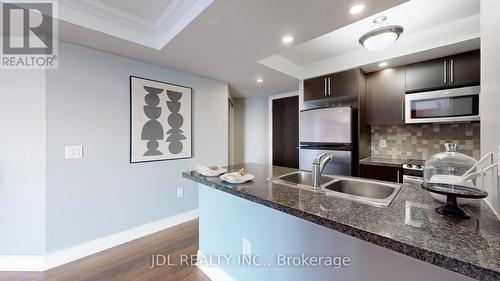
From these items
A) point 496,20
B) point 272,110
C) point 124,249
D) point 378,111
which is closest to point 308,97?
point 378,111

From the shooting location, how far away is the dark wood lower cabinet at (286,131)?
4.39 meters

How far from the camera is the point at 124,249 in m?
2.19

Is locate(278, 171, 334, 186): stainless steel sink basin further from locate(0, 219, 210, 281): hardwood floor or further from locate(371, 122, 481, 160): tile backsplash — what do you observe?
locate(371, 122, 481, 160): tile backsplash

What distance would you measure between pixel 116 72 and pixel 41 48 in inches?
23.6

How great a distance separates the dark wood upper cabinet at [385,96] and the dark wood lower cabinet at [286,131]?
1605 millimetres

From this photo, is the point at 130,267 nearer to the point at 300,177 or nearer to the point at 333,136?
the point at 300,177

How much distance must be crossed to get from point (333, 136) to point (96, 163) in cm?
289

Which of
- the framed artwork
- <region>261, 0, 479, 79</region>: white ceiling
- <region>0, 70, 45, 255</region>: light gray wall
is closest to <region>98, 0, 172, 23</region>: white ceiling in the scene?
the framed artwork

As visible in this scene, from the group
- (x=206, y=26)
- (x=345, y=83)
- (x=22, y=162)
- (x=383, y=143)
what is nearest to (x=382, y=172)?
(x=383, y=143)

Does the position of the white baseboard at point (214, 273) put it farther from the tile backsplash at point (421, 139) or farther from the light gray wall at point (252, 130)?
the light gray wall at point (252, 130)

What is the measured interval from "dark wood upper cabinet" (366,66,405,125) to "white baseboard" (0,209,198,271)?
3.17m

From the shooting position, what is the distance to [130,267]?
1.89 metres

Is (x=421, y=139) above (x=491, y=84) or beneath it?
beneath

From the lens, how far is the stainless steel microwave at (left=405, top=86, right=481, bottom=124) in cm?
218
